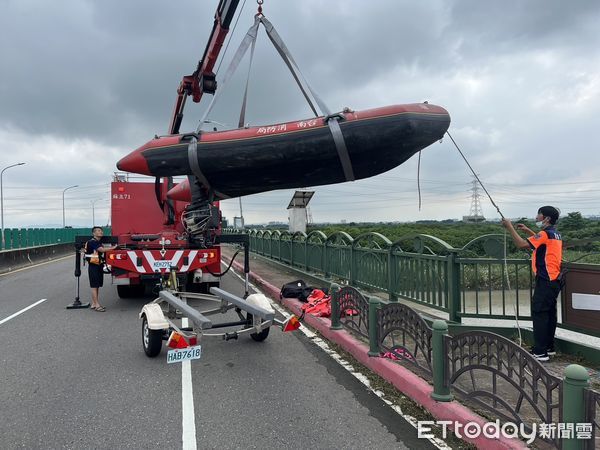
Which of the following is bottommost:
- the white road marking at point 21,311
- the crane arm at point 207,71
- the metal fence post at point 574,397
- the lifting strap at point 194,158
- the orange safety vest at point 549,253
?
the white road marking at point 21,311

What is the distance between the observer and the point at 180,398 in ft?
14.0

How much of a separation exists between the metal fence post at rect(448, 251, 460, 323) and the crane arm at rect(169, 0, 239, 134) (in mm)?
7338

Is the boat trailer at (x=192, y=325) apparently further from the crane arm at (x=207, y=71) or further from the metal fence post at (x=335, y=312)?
the crane arm at (x=207, y=71)

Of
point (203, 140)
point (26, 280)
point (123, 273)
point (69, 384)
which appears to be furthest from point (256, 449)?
point (26, 280)

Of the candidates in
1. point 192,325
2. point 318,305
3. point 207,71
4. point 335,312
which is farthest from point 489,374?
point 207,71

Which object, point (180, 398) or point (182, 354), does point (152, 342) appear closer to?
point (182, 354)

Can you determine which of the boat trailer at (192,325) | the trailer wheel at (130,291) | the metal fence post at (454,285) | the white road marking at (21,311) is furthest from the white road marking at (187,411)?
the trailer wheel at (130,291)

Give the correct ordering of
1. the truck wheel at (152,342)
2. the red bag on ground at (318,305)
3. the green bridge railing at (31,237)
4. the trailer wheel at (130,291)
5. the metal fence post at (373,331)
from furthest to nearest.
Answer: the green bridge railing at (31,237) < the trailer wheel at (130,291) < the red bag on ground at (318,305) < the truck wheel at (152,342) < the metal fence post at (373,331)

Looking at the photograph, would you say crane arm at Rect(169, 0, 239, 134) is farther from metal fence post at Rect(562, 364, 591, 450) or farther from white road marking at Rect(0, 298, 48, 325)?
metal fence post at Rect(562, 364, 591, 450)

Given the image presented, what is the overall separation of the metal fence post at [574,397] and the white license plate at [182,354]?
3.21 m

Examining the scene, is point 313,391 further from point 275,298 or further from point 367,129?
point 275,298

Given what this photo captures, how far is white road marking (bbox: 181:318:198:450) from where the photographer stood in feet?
11.1

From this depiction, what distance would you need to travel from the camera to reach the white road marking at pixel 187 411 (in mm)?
3398

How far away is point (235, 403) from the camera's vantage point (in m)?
4.14
